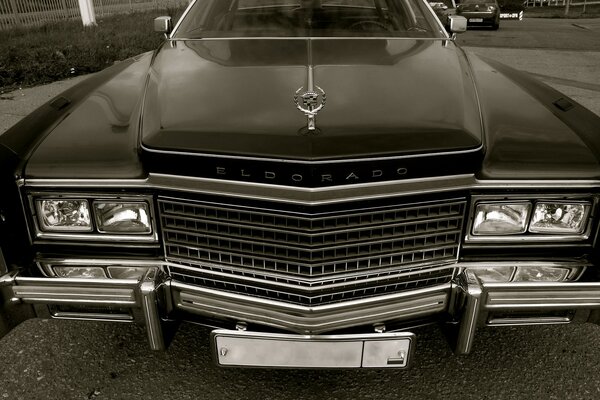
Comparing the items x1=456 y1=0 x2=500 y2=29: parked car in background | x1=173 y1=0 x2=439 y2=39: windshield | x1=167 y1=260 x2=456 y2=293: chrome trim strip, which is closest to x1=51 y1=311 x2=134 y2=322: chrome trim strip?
x1=167 y1=260 x2=456 y2=293: chrome trim strip

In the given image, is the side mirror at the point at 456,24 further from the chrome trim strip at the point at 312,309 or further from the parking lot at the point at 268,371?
the chrome trim strip at the point at 312,309

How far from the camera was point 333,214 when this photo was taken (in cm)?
161

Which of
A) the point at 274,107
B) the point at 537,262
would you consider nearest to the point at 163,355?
the point at 274,107

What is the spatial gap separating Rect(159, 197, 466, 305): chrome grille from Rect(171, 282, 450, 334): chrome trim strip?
0.13 ft

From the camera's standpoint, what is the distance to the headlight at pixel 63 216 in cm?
182

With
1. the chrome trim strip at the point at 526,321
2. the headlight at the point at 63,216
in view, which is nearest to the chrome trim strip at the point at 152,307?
the headlight at the point at 63,216

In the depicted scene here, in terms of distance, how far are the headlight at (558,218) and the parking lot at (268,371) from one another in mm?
679

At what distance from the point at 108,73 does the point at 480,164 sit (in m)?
1.84

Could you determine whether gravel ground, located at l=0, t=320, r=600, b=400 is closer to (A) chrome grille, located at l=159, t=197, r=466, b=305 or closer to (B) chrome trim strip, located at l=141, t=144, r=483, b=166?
(A) chrome grille, located at l=159, t=197, r=466, b=305

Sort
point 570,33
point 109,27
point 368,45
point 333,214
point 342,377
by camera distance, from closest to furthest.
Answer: point 333,214, point 342,377, point 368,45, point 109,27, point 570,33

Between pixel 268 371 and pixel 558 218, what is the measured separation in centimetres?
120

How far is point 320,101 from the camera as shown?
1753 millimetres

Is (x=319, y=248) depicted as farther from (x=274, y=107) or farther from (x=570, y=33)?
(x=570, y=33)

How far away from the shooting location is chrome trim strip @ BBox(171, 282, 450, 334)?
1.75 metres
